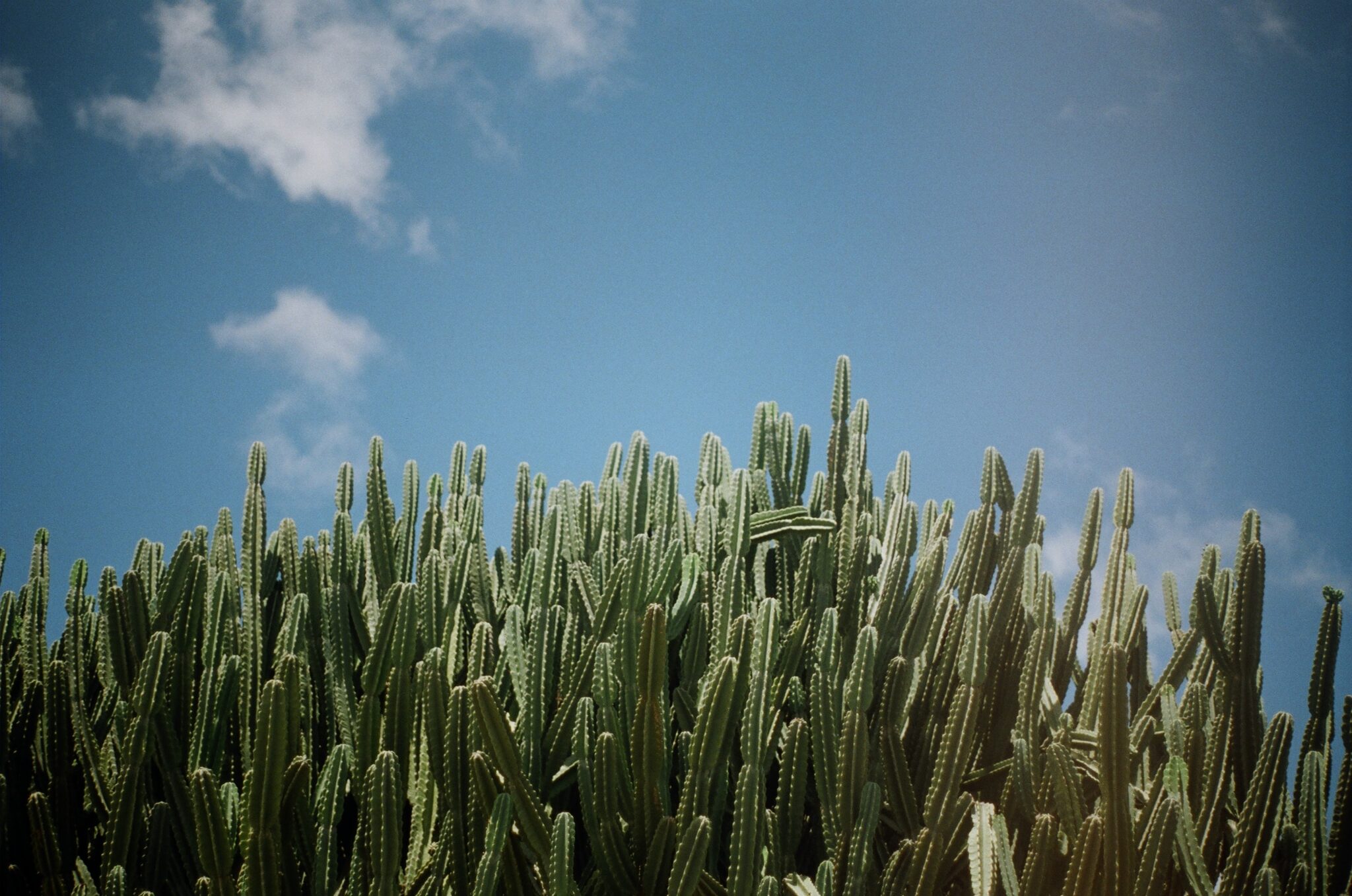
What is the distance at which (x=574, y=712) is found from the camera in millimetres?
2279

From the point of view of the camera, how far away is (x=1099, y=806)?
2.02m

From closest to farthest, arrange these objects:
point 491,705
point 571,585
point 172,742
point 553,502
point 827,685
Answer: point 491,705
point 827,685
point 172,742
point 571,585
point 553,502

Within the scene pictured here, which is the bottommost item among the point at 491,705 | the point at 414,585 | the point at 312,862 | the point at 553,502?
the point at 312,862

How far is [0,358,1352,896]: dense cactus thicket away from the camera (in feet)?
6.65

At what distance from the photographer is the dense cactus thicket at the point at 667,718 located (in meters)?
2.03

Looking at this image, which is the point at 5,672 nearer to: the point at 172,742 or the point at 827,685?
the point at 172,742

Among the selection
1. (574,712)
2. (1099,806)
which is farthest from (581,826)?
(1099,806)

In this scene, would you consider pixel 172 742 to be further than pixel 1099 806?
Yes

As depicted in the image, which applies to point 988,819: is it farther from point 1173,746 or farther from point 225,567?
point 225,567

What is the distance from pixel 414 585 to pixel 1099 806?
149 centimetres

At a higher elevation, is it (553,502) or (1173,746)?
(553,502)

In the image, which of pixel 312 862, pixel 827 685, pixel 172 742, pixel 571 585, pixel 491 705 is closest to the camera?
pixel 491 705

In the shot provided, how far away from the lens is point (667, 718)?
2199 millimetres

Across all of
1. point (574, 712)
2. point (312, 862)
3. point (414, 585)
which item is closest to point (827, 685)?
point (574, 712)
